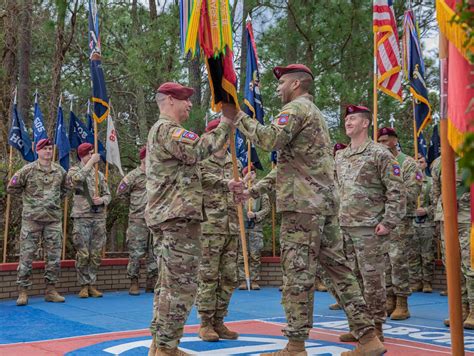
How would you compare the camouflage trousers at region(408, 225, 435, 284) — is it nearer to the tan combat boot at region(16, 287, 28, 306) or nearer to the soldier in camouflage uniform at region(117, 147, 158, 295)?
the soldier in camouflage uniform at region(117, 147, 158, 295)

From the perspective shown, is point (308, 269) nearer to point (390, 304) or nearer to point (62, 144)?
point (390, 304)

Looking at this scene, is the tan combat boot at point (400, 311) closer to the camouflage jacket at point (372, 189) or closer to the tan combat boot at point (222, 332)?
the camouflage jacket at point (372, 189)

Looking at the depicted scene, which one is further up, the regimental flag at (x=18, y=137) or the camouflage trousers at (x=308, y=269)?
the regimental flag at (x=18, y=137)


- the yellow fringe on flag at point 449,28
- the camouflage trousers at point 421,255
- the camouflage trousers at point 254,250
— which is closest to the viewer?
the yellow fringe on flag at point 449,28

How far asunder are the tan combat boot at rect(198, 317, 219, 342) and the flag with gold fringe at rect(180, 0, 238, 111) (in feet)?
6.77

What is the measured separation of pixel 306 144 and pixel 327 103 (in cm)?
692

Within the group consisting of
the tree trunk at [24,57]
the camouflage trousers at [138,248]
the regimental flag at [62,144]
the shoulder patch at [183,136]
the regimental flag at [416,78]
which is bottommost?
the camouflage trousers at [138,248]

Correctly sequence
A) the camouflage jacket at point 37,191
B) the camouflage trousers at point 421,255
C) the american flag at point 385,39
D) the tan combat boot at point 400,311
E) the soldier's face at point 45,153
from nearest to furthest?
the tan combat boot at point 400,311 < the american flag at point 385,39 < the camouflage jacket at point 37,191 < the soldier's face at point 45,153 < the camouflage trousers at point 421,255

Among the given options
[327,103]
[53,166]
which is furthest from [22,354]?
[327,103]

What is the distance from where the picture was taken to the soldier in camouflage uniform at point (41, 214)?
8180mm

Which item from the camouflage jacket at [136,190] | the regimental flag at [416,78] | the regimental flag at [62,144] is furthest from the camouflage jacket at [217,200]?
the regimental flag at [62,144]

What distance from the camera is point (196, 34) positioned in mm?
4512

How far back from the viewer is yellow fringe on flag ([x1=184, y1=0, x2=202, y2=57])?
Result: 449cm

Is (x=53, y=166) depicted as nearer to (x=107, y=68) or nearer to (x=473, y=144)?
(x=473, y=144)
